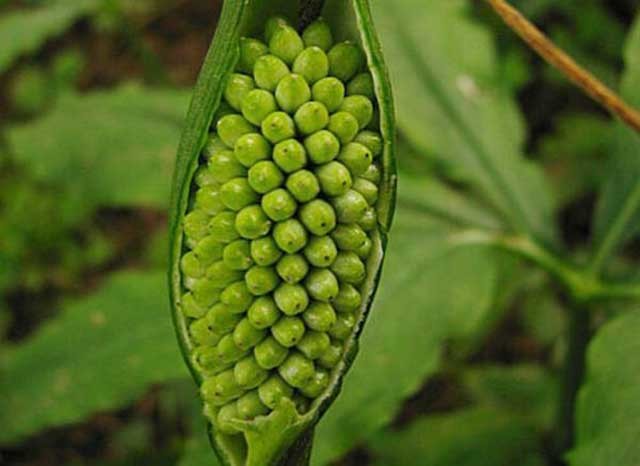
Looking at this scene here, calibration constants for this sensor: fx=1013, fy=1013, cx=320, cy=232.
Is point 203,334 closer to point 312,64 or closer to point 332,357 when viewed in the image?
point 332,357

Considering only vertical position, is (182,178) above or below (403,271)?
above

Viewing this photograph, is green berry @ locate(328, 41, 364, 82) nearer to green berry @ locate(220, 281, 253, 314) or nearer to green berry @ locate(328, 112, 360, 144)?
green berry @ locate(328, 112, 360, 144)

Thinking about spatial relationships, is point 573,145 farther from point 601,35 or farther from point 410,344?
point 410,344

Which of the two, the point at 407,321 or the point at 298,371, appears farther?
the point at 407,321

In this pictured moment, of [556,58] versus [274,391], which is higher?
[556,58]

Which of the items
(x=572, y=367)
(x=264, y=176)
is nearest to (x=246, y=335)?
(x=264, y=176)

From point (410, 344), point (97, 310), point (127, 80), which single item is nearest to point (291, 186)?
point (410, 344)

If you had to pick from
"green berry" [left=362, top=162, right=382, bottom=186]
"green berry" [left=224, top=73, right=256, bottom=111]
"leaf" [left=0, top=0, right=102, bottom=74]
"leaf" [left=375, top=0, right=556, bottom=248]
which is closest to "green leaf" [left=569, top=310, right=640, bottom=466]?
"leaf" [left=375, top=0, right=556, bottom=248]
